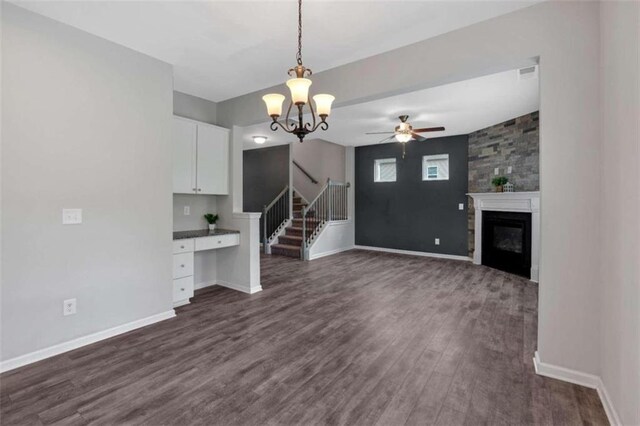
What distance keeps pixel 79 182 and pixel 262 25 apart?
83.1 inches

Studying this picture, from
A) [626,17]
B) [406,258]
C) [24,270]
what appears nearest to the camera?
[626,17]

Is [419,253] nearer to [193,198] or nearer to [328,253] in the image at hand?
[328,253]

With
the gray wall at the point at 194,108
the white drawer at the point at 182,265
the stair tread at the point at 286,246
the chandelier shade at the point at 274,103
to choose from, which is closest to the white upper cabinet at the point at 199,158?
the gray wall at the point at 194,108

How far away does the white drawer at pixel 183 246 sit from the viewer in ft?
11.8

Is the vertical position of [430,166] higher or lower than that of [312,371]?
higher

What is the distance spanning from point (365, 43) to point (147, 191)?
263 cm

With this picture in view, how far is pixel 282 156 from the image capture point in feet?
26.8

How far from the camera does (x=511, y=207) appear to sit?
5.43 m

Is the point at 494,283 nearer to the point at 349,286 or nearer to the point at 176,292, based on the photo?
the point at 349,286

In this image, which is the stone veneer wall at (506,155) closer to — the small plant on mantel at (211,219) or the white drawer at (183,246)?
the small plant on mantel at (211,219)

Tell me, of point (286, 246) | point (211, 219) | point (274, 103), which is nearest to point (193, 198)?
point (211, 219)

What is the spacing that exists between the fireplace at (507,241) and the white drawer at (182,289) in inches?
210

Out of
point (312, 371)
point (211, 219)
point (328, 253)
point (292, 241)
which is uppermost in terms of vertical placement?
point (211, 219)

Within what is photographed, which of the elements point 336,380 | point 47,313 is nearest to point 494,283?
point 336,380
